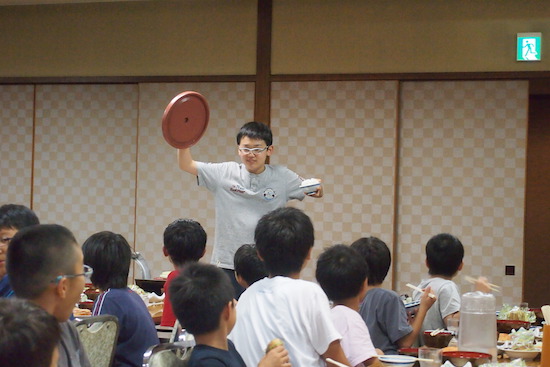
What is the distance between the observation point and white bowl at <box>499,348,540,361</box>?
9.42 feet

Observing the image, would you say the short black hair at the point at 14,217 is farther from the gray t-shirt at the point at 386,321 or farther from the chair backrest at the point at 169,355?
the gray t-shirt at the point at 386,321

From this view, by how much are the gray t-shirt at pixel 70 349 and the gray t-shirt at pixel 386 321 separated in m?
1.36

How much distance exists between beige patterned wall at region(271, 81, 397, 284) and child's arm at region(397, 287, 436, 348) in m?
2.39

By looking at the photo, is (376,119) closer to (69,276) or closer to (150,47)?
(150,47)

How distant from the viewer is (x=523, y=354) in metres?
2.88

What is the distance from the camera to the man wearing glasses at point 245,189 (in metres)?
4.07

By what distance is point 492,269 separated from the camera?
215 inches

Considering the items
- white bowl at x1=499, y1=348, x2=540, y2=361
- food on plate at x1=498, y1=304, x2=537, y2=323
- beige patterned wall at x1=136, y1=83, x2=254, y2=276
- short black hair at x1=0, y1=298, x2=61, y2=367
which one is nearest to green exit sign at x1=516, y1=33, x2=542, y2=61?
beige patterned wall at x1=136, y1=83, x2=254, y2=276

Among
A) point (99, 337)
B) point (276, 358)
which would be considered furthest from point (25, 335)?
point (99, 337)

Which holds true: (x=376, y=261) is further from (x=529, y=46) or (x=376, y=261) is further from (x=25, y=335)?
(x=529, y=46)

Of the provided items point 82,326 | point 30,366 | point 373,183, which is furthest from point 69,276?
point 373,183

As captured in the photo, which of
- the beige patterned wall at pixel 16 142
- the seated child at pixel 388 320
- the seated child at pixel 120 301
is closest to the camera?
the seated child at pixel 120 301

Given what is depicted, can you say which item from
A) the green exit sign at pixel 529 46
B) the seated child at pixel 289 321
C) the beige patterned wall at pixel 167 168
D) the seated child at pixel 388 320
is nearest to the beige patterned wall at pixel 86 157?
the beige patterned wall at pixel 167 168

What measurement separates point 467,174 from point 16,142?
3511mm
